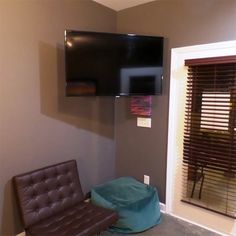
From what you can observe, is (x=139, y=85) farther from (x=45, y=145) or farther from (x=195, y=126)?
(x=45, y=145)

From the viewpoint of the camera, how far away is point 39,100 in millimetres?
2318

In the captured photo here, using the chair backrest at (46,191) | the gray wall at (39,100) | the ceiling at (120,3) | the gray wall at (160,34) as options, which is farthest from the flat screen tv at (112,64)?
the chair backrest at (46,191)

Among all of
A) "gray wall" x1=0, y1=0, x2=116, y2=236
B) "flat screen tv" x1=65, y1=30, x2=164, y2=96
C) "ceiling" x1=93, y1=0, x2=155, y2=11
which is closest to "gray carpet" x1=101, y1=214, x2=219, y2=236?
"gray wall" x1=0, y1=0, x2=116, y2=236

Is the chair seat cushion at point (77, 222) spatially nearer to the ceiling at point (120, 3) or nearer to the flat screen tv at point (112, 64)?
the flat screen tv at point (112, 64)

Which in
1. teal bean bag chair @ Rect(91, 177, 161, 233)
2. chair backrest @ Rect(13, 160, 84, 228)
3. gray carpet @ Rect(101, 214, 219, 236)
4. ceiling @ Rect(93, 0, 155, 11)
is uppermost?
ceiling @ Rect(93, 0, 155, 11)

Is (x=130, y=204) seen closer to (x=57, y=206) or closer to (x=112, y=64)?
(x=57, y=206)

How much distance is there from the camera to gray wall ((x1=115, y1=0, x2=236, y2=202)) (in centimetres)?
228

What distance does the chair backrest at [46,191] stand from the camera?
207cm

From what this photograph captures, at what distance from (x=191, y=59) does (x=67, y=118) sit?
4.78 ft

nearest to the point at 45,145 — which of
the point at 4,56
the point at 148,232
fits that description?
the point at 4,56

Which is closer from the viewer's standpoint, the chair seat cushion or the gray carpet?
the chair seat cushion

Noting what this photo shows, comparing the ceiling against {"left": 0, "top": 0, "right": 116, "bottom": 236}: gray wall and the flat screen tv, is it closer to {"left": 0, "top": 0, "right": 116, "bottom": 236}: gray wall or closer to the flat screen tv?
{"left": 0, "top": 0, "right": 116, "bottom": 236}: gray wall

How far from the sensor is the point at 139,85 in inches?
99.9

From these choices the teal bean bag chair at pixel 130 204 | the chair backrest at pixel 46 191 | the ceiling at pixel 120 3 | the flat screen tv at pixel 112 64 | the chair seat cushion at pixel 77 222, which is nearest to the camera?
the chair seat cushion at pixel 77 222
